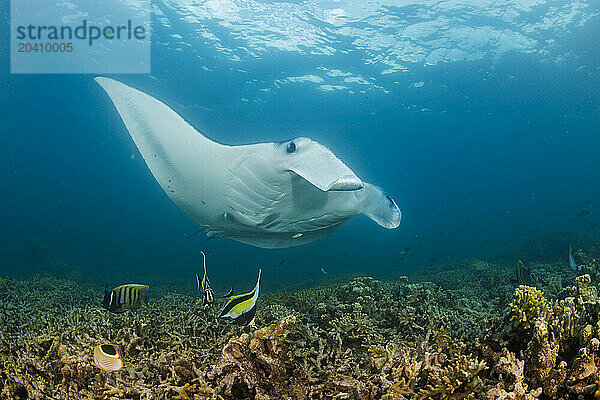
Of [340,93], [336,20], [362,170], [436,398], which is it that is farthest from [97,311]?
[362,170]

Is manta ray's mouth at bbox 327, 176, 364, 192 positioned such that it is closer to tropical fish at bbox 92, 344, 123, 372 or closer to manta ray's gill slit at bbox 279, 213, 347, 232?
manta ray's gill slit at bbox 279, 213, 347, 232

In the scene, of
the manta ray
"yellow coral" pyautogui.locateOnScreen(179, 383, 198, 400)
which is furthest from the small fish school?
the manta ray

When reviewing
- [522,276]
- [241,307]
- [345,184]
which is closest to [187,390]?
[241,307]

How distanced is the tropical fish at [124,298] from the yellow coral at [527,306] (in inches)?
124

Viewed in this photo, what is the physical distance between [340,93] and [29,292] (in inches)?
1081

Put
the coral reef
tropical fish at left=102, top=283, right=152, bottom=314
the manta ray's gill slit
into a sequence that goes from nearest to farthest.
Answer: the coral reef → tropical fish at left=102, top=283, right=152, bottom=314 → the manta ray's gill slit

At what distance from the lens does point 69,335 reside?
3023 millimetres

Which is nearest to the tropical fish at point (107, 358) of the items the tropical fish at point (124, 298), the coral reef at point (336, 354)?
the coral reef at point (336, 354)

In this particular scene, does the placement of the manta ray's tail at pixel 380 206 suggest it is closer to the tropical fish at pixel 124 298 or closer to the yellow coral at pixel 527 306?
the yellow coral at pixel 527 306

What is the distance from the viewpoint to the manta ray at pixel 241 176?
11.1ft

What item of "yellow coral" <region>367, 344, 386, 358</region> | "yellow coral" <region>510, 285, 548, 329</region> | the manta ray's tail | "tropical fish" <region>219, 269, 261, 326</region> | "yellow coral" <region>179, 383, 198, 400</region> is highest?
the manta ray's tail

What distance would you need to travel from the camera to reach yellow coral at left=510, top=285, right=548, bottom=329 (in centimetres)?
194

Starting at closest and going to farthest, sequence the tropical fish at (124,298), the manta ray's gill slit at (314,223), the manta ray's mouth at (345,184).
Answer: the manta ray's mouth at (345,184), the tropical fish at (124,298), the manta ray's gill slit at (314,223)

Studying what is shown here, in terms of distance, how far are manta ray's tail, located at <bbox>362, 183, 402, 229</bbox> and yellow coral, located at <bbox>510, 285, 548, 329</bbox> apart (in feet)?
6.04
